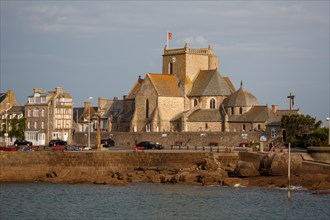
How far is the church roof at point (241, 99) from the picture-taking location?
347 ft

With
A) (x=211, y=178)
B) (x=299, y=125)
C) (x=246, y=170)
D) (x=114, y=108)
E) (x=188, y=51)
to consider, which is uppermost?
(x=188, y=51)

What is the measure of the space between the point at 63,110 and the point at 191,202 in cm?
A: 5789

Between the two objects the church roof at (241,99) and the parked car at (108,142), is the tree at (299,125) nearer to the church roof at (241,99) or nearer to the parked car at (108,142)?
the church roof at (241,99)

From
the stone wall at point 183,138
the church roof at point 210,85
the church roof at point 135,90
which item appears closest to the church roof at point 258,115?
the stone wall at point 183,138

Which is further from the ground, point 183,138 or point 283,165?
point 183,138

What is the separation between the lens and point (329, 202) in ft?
172

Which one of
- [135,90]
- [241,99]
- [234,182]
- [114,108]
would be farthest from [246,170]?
[114,108]

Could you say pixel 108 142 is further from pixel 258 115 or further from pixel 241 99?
pixel 241 99

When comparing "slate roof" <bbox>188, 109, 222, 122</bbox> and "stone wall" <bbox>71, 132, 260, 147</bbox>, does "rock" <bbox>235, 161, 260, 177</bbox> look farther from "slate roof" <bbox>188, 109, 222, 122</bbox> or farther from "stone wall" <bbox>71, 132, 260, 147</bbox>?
"slate roof" <bbox>188, 109, 222, 122</bbox>

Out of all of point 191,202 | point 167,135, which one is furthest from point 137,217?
point 167,135

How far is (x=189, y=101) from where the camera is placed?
113125mm

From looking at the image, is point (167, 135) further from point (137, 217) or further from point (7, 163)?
point (137, 217)

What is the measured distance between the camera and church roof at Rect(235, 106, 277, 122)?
10112 cm

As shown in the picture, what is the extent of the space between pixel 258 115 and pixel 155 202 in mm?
49766
